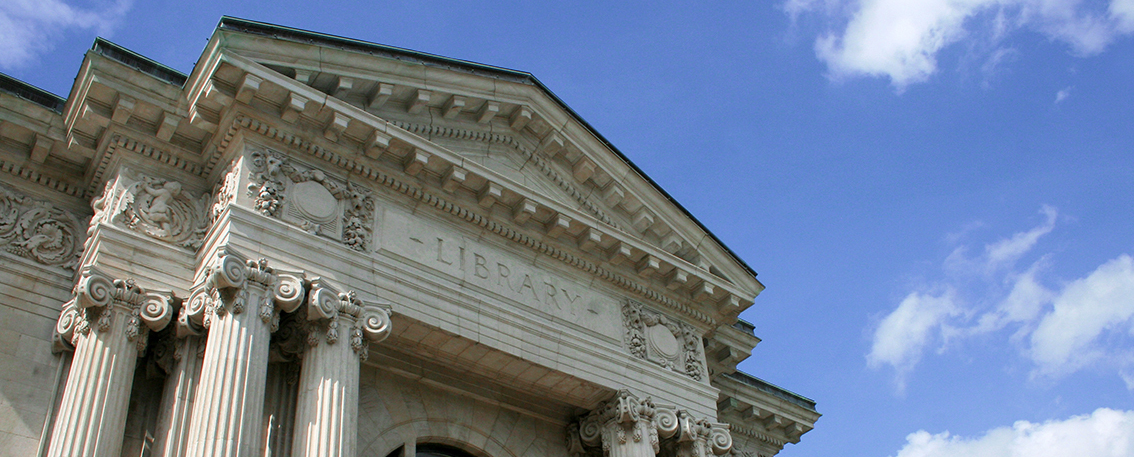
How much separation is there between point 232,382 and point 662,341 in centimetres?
793

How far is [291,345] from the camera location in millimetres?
13156

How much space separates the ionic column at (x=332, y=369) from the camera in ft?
39.5

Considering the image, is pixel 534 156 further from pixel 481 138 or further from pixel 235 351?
pixel 235 351

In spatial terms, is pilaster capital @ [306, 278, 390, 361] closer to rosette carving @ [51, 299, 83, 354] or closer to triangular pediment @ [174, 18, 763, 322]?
triangular pediment @ [174, 18, 763, 322]

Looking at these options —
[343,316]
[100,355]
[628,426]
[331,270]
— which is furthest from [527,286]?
[100,355]

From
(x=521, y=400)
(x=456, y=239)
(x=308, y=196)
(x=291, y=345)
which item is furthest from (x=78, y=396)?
(x=521, y=400)

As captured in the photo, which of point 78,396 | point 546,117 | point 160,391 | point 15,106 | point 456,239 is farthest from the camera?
point 546,117

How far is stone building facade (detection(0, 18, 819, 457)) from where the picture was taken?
12.4 meters

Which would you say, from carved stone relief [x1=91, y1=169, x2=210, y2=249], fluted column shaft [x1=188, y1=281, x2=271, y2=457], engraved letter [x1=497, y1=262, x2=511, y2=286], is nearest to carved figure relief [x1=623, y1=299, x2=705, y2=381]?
engraved letter [x1=497, y1=262, x2=511, y2=286]

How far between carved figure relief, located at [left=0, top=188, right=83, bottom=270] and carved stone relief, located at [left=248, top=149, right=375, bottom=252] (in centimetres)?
272

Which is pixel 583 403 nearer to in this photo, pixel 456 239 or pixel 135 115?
A: pixel 456 239

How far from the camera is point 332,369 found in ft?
41.4

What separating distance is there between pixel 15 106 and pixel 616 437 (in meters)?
9.83

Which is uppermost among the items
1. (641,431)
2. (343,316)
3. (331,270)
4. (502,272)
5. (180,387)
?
(502,272)
